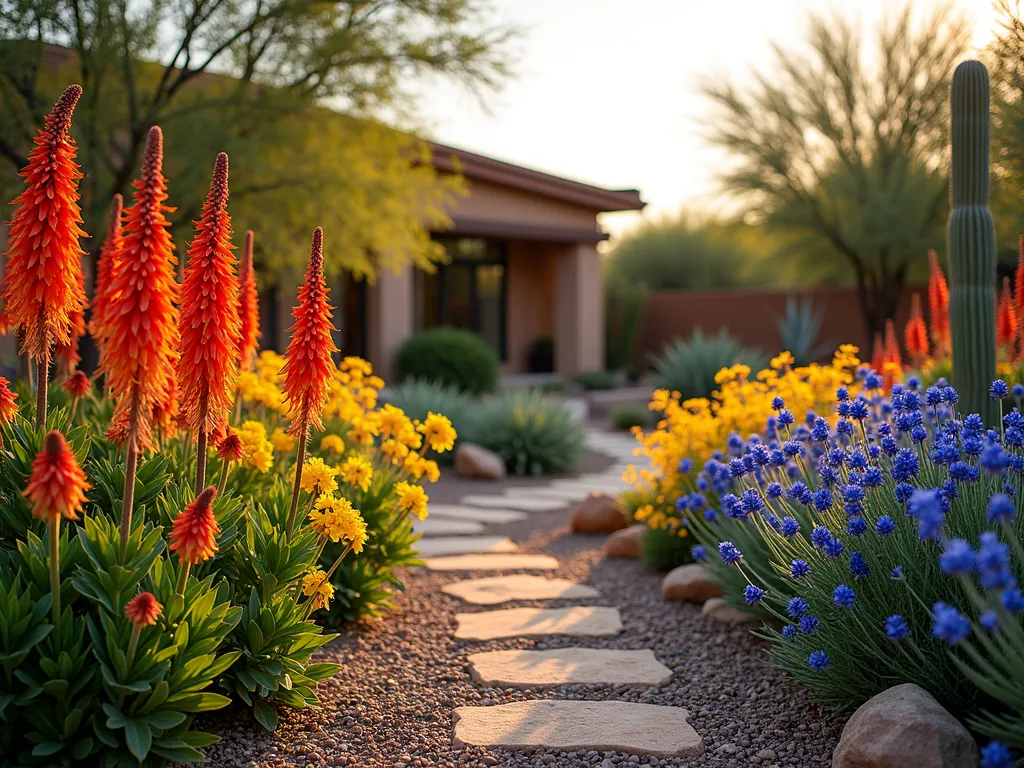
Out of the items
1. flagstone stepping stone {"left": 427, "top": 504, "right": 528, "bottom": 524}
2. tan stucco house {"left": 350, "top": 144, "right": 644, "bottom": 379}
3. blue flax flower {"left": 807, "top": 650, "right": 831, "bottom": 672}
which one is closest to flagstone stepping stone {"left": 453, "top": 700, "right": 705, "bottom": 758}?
blue flax flower {"left": 807, "top": 650, "right": 831, "bottom": 672}

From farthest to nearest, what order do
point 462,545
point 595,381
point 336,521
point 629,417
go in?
1. point 595,381
2. point 629,417
3. point 462,545
4. point 336,521

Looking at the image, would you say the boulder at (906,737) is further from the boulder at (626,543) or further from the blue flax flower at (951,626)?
the boulder at (626,543)

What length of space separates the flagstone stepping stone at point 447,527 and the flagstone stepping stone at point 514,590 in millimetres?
1413

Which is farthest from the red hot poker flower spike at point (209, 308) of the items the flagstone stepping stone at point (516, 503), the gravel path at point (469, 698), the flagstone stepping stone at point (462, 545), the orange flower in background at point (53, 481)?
the flagstone stepping stone at point (516, 503)

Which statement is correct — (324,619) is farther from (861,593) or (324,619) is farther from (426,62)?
(426,62)

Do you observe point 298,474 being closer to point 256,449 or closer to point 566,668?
point 256,449

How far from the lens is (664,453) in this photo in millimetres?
5773

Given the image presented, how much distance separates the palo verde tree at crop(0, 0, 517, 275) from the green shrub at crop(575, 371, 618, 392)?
813cm

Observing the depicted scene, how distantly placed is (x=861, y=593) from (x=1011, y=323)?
3.80 m

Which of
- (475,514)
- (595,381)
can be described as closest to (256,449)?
(475,514)

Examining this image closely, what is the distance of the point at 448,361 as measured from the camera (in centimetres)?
1451

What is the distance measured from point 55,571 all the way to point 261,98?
7.51 m

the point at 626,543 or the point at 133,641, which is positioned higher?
the point at 133,641

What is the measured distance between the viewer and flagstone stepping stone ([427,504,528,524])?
755 centimetres
